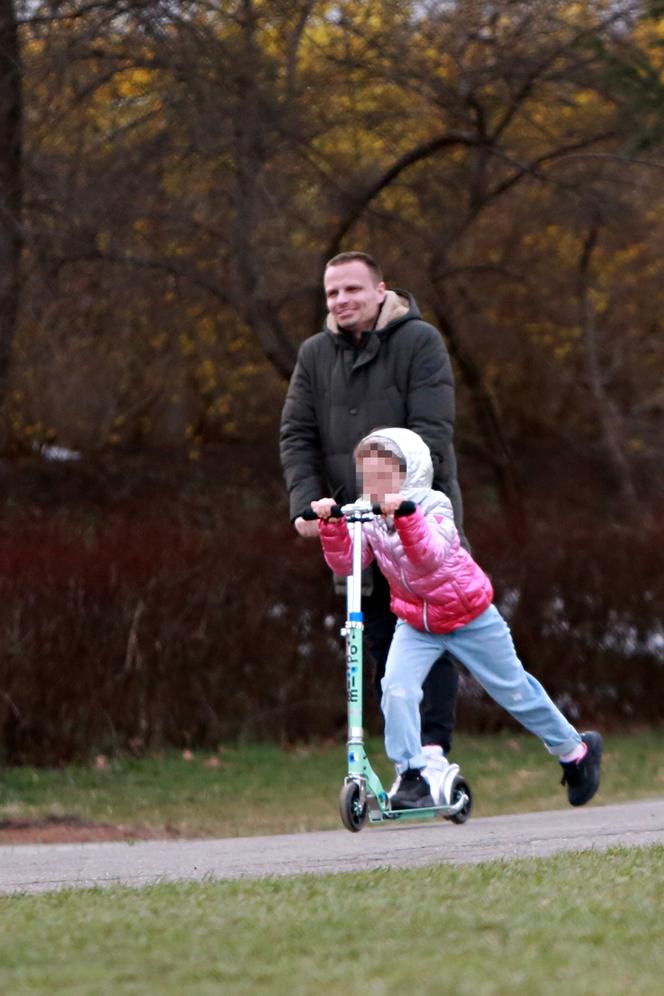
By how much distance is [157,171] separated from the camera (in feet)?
44.5

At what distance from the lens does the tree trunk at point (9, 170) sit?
1222 centimetres

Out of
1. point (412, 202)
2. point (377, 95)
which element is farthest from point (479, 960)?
point (412, 202)

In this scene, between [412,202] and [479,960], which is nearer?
[479,960]

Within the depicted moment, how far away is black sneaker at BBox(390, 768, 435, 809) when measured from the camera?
654 centimetres

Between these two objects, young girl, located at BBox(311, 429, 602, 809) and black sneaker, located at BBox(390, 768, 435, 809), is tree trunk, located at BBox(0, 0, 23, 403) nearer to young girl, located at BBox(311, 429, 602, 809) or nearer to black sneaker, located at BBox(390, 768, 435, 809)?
young girl, located at BBox(311, 429, 602, 809)

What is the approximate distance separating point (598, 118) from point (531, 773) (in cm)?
716

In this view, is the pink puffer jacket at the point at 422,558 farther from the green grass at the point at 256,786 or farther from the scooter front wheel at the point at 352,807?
the green grass at the point at 256,786

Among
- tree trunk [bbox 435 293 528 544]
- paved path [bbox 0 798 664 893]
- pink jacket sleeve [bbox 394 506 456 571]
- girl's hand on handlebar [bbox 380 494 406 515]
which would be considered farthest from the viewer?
tree trunk [bbox 435 293 528 544]

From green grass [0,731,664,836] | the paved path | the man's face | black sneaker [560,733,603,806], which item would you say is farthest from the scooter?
green grass [0,731,664,836]

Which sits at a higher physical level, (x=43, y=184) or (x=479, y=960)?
(x=43, y=184)

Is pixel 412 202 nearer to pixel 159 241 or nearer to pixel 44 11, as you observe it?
pixel 159 241

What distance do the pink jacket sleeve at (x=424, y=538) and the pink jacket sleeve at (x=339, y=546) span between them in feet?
0.76

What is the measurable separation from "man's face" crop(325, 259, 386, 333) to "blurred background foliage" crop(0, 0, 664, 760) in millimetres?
3921

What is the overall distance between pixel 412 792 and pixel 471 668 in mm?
526
